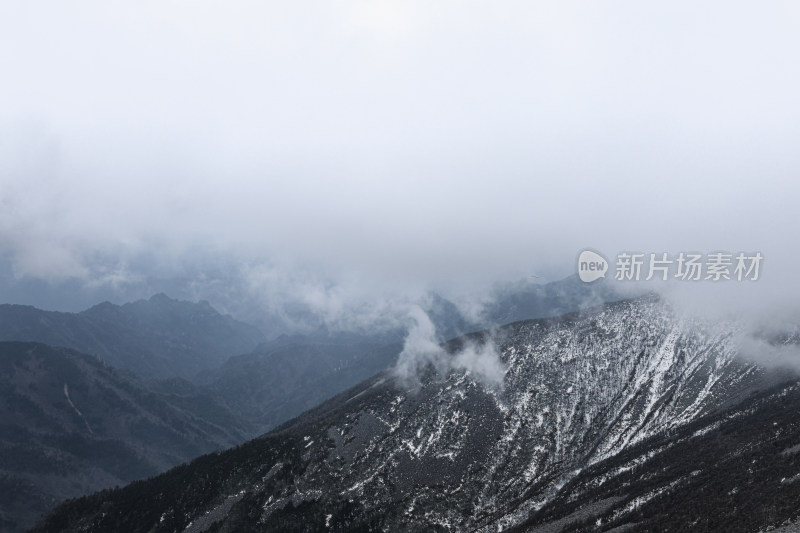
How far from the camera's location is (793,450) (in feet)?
477

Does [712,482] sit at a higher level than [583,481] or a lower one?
higher

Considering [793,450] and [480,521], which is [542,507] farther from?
[793,450]

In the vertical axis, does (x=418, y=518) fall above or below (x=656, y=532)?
below

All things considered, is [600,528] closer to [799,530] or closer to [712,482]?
[712,482]

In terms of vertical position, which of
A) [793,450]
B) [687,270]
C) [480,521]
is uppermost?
[687,270]

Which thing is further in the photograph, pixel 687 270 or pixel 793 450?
pixel 687 270

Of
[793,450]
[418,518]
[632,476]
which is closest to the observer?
[793,450]

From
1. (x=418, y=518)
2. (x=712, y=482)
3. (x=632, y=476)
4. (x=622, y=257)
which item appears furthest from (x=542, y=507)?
(x=622, y=257)

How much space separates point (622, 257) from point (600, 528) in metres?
92.0

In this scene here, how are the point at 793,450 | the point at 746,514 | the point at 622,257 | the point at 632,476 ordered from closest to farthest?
the point at 746,514 → the point at 793,450 → the point at 632,476 → the point at 622,257

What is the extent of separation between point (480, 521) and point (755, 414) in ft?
356

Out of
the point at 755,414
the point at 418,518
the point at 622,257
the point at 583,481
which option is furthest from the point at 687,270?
the point at 418,518

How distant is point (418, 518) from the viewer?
19962 cm

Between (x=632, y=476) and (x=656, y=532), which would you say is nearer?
(x=656, y=532)
